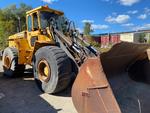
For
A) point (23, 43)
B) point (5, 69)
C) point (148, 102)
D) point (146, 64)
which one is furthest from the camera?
point (5, 69)

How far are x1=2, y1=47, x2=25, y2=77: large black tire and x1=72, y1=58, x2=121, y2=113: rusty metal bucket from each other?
4659 mm

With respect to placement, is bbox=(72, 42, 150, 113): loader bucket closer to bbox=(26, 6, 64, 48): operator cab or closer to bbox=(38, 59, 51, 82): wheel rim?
bbox=(38, 59, 51, 82): wheel rim

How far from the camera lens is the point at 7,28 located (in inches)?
1133

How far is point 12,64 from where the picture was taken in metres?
8.40

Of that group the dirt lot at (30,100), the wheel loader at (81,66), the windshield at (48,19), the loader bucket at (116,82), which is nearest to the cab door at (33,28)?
the wheel loader at (81,66)

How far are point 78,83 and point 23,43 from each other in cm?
433

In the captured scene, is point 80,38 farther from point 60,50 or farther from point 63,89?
point 63,89

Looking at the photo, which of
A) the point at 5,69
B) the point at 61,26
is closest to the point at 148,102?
the point at 61,26

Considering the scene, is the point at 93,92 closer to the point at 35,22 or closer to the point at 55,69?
the point at 55,69

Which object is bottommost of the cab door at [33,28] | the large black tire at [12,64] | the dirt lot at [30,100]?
the dirt lot at [30,100]

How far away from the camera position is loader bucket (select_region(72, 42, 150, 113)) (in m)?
3.77

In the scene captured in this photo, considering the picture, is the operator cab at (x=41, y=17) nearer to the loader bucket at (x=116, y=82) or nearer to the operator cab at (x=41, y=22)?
the operator cab at (x=41, y=22)

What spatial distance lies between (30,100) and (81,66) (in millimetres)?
2132

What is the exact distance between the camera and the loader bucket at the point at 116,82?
3.77 metres
